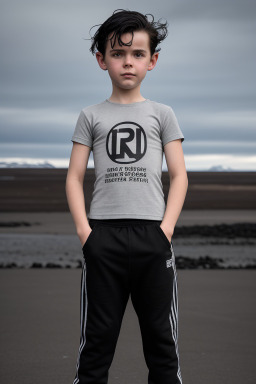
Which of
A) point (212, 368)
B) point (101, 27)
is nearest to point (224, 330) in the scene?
point (212, 368)

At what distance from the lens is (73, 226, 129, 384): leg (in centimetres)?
227

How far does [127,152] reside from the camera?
7.74 ft

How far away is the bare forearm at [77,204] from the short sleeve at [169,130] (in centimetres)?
39

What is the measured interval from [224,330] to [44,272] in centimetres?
208

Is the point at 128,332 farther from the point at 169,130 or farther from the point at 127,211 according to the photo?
the point at 169,130

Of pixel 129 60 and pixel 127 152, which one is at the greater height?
pixel 129 60

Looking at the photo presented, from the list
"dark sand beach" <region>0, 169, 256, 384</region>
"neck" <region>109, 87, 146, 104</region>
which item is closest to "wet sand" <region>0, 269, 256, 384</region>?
"dark sand beach" <region>0, 169, 256, 384</region>

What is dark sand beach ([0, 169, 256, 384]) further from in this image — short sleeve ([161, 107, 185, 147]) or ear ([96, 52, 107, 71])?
ear ([96, 52, 107, 71])

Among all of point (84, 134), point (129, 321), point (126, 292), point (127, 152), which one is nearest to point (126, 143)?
point (127, 152)

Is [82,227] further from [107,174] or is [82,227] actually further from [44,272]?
[44,272]

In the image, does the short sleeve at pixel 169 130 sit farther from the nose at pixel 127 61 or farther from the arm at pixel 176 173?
the nose at pixel 127 61

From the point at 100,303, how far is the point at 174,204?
1.54ft

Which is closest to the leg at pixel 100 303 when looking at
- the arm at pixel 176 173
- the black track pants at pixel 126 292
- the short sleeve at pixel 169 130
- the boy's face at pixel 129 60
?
the black track pants at pixel 126 292

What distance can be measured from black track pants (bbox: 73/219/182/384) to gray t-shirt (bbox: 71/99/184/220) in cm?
6
